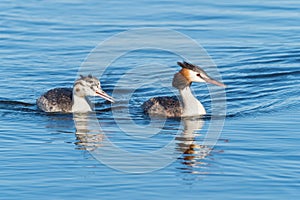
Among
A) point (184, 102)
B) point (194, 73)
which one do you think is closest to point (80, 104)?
point (184, 102)

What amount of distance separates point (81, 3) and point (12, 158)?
12.0 m

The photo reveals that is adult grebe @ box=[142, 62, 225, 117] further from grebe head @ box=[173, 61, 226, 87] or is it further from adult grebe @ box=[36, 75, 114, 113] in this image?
adult grebe @ box=[36, 75, 114, 113]

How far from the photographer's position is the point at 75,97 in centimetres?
1532

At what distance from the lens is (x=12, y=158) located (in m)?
11.8

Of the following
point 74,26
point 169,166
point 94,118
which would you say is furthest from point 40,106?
point 74,26

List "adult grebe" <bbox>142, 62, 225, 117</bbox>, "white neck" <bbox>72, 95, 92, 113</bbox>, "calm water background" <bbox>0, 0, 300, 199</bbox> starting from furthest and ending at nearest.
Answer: "white neck" <bbox>72, 95, 92, 113</bbox>, "adult grebe" <bbox>142, 62, 225, 117</bbox>, "calm water background" <bbox>0, 0, 300, 199</bbox>

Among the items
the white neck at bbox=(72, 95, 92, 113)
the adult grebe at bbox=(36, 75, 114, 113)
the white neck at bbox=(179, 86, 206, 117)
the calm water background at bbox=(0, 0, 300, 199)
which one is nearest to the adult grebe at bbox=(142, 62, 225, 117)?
the white neck at bbox=(179, 86, 206, 117)

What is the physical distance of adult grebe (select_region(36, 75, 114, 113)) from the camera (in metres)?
15.1

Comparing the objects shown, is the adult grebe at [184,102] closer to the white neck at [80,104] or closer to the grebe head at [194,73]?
the grebe head at [194,73]

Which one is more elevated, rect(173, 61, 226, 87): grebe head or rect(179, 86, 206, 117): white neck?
rect(173, 61, 226, 87): grebe head

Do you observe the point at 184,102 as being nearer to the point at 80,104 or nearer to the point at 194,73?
the point at 194,73

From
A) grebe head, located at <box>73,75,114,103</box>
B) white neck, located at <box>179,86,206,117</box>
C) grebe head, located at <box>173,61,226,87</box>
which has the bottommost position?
white neck, located at <box>179,86,206,117</box>

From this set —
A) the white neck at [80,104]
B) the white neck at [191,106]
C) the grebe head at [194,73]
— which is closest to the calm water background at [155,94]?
the white neck at [80,104]

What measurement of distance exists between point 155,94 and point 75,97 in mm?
2012
